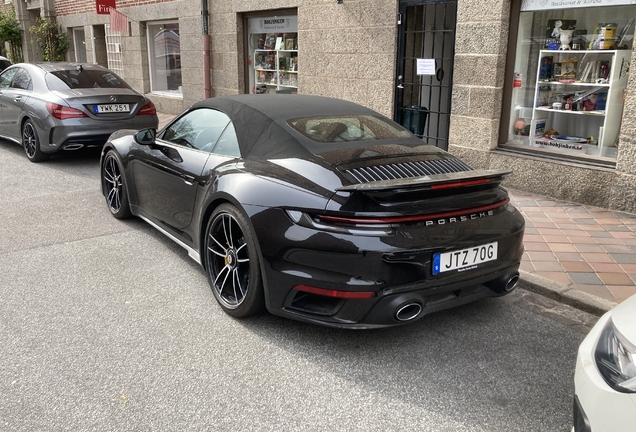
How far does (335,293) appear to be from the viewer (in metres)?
3.17

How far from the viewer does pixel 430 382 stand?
10.2 feet

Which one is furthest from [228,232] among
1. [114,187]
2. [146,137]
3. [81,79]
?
[81,79]

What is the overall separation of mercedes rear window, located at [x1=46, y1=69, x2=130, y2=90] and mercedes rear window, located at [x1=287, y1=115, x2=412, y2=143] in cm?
593

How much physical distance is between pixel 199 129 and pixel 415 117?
4.87 meters

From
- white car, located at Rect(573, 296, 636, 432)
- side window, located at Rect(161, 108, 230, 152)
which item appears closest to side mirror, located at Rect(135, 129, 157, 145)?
side window, located at Rect(161, 108, 230, 152)

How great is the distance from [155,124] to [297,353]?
6707 millimetres

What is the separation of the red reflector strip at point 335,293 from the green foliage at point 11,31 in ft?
72.5

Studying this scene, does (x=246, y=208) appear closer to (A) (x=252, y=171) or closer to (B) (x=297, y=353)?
(A) (x=252, y=171)

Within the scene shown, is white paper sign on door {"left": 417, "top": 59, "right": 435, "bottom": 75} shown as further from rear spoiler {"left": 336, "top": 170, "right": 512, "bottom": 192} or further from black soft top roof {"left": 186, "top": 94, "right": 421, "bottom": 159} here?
rear spoiler {"left": 336, "top": 170, "right": 512, "bottom": 192}

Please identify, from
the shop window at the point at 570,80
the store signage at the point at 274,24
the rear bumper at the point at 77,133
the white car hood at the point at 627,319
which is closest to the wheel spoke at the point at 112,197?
the rear bumper at the point at 77,133

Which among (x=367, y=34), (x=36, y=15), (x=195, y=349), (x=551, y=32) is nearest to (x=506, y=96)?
(x=551, y=32)

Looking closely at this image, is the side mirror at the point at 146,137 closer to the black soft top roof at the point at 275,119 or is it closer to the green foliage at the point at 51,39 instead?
the black soft top roof at the point at 275,119

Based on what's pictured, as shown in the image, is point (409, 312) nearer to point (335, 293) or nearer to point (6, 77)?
point (335, 293)

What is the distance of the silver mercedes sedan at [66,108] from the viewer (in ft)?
27.2
